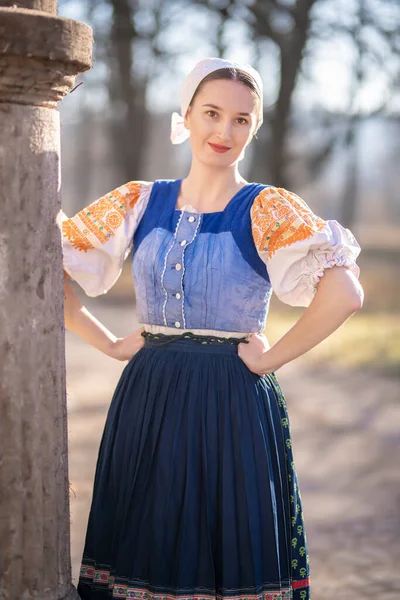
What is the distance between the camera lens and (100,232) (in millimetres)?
2408

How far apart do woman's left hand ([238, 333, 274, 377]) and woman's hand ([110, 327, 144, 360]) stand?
29cm

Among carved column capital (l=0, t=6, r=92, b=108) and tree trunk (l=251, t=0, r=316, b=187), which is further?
tree trunk (l=251, t=0, r=316, b=187)

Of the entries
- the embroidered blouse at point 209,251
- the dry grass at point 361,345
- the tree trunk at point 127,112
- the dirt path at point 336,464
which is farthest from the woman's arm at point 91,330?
the tree trunk at point 127,112

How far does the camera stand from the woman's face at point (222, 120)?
2.26 metres

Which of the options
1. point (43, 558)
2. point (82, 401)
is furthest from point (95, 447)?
point (43, 558)

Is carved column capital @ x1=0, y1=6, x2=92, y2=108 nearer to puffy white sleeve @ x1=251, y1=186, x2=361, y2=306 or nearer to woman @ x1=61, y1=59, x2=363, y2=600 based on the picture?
woman @ x1=61, y1=59, x2=363, y2=600

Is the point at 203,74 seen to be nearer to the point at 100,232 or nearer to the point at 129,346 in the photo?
the point at 100,232

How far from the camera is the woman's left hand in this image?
2.29 meters

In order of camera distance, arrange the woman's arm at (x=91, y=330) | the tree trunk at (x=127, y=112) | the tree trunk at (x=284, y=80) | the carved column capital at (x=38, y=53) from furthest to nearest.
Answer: the tree trunk at (x=127, y=112) < the tree trunk at (x=284, y=80) < the woman's arm at (x=91, y=330) < the carved column capital at (x=38, y=53)

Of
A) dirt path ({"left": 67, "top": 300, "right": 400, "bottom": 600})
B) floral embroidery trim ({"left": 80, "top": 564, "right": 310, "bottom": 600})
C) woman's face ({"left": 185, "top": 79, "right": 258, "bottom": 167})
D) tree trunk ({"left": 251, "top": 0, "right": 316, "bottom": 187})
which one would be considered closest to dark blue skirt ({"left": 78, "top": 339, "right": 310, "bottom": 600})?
floral embroidery trim ({"left": 80, "top": 564, "right": 310, "bottom": 600})

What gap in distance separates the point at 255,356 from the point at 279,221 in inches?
13.7

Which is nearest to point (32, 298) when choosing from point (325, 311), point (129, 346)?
point (129, 346)

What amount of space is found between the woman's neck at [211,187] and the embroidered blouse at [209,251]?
0.03 m

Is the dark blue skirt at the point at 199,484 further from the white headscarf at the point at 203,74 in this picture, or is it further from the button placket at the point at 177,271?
the white headscarf at the point at 203,74
